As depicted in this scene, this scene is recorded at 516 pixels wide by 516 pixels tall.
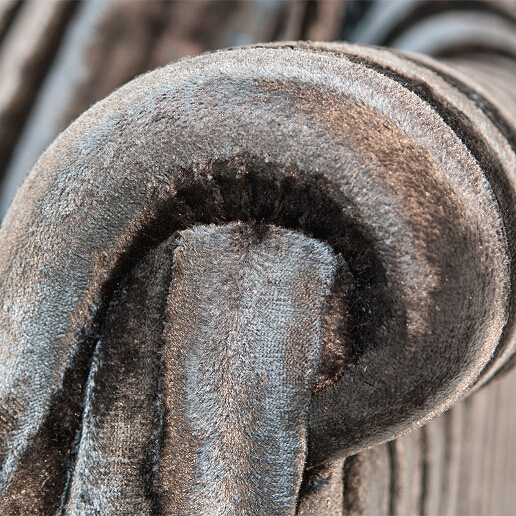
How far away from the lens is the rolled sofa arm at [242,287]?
20 cm

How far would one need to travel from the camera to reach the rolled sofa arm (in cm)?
20

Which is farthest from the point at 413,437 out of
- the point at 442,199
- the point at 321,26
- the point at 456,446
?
the point at 321,26

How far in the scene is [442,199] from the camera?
7.6 inches

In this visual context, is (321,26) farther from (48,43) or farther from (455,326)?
(455,326)

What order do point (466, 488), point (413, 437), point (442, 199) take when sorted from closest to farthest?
point (442, 199), point (413, 437), point (466, 488)

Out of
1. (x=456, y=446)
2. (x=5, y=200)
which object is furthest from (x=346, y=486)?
(x=5, y=200)

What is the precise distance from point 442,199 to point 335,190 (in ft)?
0.14

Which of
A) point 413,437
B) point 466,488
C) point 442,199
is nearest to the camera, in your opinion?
point 442,199

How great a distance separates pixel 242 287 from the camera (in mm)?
213

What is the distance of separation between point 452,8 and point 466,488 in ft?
1.83

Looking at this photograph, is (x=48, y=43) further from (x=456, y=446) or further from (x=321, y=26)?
(x=456, y=446)

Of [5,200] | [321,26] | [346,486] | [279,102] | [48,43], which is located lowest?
[346,486]

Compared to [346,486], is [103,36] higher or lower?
higher

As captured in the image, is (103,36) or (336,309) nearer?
(336,309)
